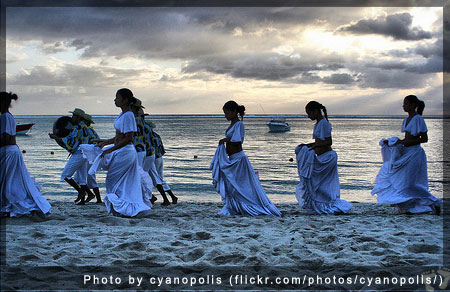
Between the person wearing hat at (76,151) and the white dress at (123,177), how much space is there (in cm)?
215

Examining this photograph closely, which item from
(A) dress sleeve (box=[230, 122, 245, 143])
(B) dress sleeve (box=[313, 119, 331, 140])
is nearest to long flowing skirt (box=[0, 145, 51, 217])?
(A) dress sleeve (box=[230, 122, 245, 143])

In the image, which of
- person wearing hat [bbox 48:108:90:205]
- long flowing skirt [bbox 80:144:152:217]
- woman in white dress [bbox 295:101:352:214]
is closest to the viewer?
long flowing skirt [bbox 80:144:152:217]

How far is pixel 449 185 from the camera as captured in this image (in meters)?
14.7

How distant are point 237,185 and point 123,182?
2138mm

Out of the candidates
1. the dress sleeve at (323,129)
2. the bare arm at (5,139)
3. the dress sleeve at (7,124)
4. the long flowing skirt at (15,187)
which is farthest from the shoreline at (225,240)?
the dress sleeve at (323,129)

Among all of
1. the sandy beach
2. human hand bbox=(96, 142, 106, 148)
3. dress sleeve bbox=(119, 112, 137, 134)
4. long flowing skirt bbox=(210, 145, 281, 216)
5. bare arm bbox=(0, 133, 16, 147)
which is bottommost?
the sandy beach

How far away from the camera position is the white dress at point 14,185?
6.93 m

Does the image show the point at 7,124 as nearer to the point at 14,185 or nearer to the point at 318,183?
the point at 14,185

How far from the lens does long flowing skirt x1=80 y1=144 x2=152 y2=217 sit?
24.1 feet

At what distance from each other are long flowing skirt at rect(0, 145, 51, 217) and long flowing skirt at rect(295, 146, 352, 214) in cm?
473

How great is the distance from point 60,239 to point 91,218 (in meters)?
1.60

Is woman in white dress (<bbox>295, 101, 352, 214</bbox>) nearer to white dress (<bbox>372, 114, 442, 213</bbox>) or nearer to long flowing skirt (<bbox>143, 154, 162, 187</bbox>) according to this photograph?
white dress (<bbox>372, 114, 442, 213</bbox>)

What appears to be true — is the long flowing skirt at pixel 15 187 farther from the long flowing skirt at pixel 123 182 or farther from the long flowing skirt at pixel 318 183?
the long flowing skirt at pixel 318 183

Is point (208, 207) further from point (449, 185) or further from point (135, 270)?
point (449, 185)
